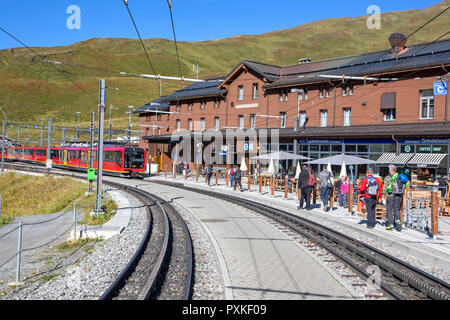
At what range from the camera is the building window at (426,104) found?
27.2m

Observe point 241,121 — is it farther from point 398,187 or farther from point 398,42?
point 398,187

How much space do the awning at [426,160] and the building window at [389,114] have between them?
4173mm

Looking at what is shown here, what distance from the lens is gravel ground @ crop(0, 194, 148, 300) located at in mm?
7398

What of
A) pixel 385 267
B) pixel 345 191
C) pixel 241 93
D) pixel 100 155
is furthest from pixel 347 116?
Answer: pixel 385 267

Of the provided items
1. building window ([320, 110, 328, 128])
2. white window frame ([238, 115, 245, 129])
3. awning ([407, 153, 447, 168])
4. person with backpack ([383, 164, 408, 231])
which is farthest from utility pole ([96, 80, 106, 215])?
white window frame ([238, 115, 245, 129])

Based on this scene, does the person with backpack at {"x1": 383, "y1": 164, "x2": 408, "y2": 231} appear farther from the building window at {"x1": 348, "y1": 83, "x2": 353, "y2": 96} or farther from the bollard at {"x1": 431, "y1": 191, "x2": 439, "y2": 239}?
the building window at {"x1": 348, "y1": 83, "x2": 353, "y2": 96}

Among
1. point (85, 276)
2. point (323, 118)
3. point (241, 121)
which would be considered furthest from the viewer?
point (241, 121)

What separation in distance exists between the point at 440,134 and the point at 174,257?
21.0 m

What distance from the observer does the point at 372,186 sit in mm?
12859

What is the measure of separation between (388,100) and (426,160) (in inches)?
231
